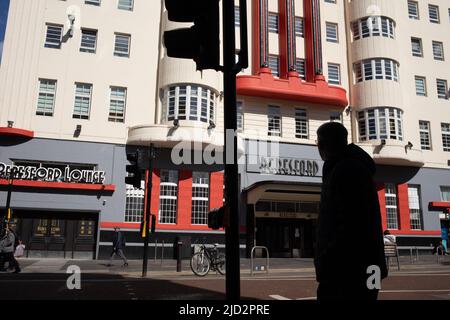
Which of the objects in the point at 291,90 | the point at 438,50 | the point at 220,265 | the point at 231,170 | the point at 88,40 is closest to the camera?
the point at 231,170

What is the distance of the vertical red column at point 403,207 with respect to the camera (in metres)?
27.4

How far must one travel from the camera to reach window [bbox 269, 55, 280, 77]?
2812 centimetres

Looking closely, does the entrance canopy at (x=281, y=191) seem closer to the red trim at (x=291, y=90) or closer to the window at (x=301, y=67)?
the red trim at (x=291, y=90)

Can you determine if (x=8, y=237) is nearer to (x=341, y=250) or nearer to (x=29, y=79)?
(x=29, y=79)

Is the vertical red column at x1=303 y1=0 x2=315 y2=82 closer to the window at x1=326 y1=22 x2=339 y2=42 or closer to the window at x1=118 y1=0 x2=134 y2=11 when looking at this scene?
the window at x1=326 y1=22 x2=339 y2=42

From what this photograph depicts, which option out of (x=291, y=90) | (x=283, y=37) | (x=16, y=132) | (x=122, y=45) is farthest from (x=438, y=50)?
(x=16, y=132)

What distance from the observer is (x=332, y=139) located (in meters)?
3.17

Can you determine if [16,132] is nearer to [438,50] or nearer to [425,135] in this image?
[425,135]

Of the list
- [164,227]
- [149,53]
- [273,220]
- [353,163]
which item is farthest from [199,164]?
[353,163]

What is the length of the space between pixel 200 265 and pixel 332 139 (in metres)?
11.7

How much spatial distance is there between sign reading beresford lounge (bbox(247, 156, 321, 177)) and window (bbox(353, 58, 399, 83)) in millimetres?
7619

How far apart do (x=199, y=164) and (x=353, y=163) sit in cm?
2149

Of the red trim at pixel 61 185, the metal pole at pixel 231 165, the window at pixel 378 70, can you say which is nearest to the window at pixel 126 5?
the red trim at pixel 61 185

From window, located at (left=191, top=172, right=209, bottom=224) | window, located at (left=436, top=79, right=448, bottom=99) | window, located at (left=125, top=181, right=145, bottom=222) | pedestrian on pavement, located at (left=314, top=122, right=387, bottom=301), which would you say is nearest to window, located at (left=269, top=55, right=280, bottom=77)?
window, located at (left=191, top=172, right=209, bottom=224)
